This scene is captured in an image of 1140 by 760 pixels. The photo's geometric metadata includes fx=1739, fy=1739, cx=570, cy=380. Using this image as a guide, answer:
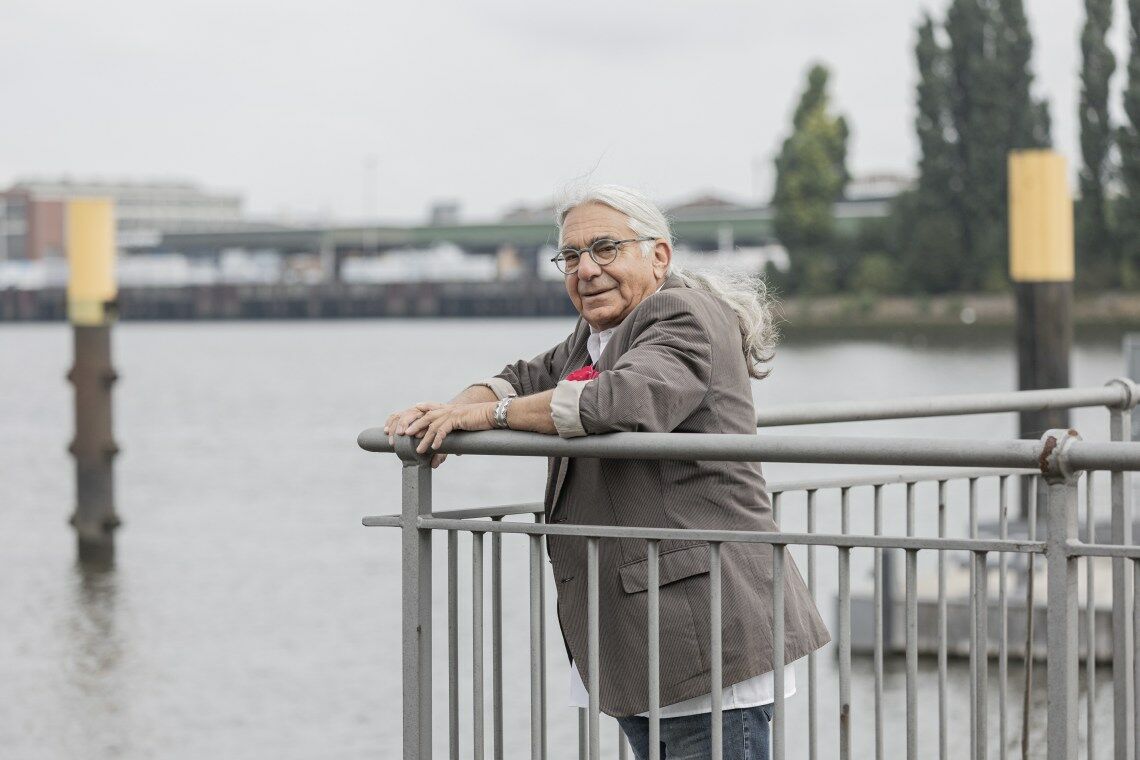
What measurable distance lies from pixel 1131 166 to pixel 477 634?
72.9 m

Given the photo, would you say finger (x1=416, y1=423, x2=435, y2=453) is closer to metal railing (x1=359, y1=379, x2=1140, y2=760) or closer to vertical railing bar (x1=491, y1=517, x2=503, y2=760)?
metal railing (x1=359, y1=379, x2=1140, y2=760)

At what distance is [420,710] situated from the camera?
3.56 meters

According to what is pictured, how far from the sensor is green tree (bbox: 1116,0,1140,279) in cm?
6781

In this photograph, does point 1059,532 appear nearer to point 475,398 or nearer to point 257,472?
point 475,398

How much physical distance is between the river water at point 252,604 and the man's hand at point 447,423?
562 cm

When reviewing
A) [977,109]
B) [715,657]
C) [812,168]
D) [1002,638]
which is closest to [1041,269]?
[1002,638]

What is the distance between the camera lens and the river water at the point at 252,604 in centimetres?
1250

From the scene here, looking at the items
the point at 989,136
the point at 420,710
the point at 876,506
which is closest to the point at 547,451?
the point at 420,710

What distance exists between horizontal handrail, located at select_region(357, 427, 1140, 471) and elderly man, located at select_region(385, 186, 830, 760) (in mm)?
37

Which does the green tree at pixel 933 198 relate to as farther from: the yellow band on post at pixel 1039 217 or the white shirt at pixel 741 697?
the white shirt at pixel 741 697

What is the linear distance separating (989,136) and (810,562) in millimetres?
79448

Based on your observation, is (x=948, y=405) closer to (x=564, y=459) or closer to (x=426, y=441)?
(x=564, y=459)

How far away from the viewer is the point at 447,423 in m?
3.38

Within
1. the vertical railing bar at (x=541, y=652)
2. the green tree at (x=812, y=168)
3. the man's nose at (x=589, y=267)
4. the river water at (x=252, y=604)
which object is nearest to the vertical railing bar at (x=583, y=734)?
the vertical railing bar at (x=541, y=652)
